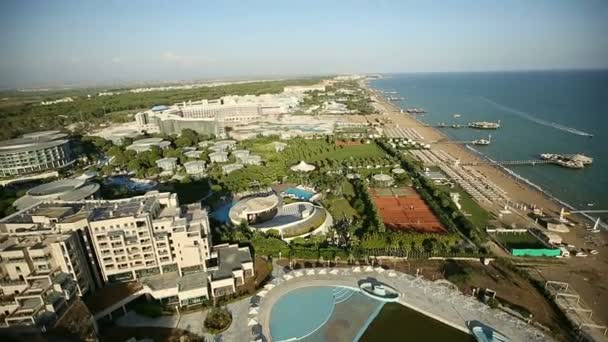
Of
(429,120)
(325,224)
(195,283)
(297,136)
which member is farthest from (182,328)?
(429,120)

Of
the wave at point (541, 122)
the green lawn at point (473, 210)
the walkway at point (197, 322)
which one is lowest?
the green lawn at point (473, 210)

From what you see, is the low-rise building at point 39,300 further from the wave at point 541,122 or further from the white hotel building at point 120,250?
the wave at point 541,122

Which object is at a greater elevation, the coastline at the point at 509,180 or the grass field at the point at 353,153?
the grass field at the point at 353,153

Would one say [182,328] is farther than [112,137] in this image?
No

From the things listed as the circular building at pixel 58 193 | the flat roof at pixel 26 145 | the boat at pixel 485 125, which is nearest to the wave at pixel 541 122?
the boat at pixel 485 125

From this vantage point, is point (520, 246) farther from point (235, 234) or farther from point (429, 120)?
point (429, 120)

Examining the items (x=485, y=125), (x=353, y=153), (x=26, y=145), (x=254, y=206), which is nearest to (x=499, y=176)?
(x=353, y=153)
